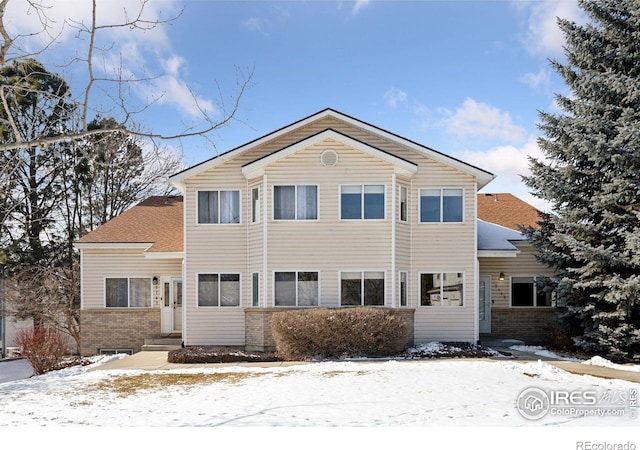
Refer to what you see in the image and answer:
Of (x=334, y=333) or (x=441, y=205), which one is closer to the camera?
(x=334, y=333)

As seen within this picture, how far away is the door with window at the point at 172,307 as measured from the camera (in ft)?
64.4

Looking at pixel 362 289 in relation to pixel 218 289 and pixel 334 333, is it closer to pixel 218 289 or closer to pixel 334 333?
pixel 334 333

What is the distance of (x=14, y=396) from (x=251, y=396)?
16.0ft

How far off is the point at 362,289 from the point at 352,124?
548cm

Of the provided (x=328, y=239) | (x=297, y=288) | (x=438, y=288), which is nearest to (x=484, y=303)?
(x=438, y=288)

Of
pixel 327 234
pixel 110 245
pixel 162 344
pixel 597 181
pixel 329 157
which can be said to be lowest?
pixel 162 344

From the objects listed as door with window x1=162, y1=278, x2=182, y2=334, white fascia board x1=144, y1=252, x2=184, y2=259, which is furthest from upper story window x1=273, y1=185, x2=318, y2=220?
door with window x1=162, y1=278, x2=182, y2=334

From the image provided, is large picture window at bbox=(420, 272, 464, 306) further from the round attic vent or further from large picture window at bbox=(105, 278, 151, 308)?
large picture window at bbox=(105, 278, 151, 308)

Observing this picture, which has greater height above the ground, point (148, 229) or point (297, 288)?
point (148, 229)

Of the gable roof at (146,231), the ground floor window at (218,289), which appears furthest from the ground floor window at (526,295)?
the gable roof at (146,231)

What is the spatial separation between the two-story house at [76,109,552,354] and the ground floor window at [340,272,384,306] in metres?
0.03

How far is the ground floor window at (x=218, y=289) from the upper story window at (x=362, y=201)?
163 inches

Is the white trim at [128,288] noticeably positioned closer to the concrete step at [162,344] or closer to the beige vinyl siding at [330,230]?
the concrete step at [162,344]

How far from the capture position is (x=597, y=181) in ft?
52.3
